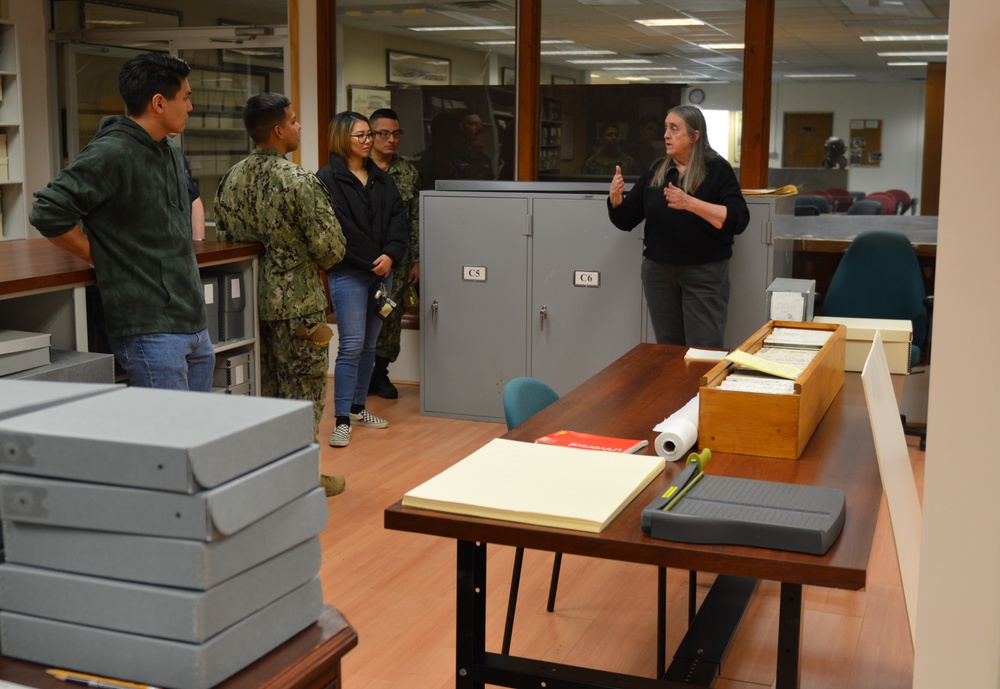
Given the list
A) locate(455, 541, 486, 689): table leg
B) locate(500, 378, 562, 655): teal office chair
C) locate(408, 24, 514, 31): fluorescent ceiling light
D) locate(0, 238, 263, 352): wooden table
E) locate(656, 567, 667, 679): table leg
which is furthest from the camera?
locate(408, 24, 514, 31): fluorescent ceiling light

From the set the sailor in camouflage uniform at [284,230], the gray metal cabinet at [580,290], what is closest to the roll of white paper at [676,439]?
the sailor in camouflage uniform at [284,230]

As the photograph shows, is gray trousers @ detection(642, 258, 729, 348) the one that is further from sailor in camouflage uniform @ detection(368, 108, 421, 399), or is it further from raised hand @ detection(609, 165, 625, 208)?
sailor in camouflage uniform @ detection(368, 108, 421, 399)

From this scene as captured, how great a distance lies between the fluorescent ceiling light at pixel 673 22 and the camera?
6133 mm

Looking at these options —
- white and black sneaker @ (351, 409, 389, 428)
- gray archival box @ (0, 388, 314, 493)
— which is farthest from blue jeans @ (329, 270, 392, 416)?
gray archival box @ (0, 388, 314, 493)

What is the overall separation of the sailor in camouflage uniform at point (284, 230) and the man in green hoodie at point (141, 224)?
0.86 metres

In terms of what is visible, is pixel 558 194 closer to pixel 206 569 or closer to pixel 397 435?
pixel 397 435

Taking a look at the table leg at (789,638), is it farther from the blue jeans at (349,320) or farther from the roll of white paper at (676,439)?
the blue jeans at (349,320)

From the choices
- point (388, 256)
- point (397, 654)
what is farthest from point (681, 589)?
point (388, 256)

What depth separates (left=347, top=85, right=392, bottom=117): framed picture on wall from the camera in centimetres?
680

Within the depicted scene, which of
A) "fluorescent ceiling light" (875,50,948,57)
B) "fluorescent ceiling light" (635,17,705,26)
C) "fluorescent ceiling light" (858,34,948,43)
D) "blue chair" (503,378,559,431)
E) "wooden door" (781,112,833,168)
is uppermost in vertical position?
"fluorescent ceiling light" (635,17,705,26)

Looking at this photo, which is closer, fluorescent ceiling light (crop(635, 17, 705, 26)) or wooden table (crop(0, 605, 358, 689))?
wooden table (crop(0, 605, 358, 689))

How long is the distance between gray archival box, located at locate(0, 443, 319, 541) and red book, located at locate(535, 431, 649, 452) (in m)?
1.26

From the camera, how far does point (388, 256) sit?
5480 mm

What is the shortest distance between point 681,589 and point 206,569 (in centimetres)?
283
